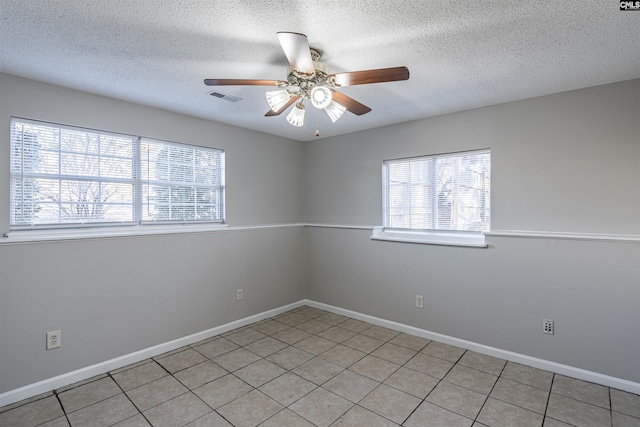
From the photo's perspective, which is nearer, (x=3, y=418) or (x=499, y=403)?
(x=3, y=418)

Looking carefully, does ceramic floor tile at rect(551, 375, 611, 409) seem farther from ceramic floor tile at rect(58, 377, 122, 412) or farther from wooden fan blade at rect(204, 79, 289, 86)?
ceramic floor tile at rect(58, 377, 122, 412)

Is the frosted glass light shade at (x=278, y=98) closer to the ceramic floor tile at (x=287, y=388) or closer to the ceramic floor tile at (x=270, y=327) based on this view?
the ceramic floor tile at (x=287, y=388)

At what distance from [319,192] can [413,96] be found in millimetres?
2003

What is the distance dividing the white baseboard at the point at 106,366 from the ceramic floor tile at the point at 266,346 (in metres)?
0.52

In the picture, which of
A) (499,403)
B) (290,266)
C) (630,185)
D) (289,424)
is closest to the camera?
(289,424)

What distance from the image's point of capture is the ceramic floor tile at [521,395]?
221 cm

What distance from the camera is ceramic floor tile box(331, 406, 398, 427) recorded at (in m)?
2.03

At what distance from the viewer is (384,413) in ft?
7.03

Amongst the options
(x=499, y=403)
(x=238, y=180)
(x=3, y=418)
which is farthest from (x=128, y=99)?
(x=499, y=403)

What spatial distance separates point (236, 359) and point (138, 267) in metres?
1.25

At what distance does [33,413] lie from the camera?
213 centimetres

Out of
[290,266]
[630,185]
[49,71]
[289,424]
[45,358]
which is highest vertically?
[49,71]

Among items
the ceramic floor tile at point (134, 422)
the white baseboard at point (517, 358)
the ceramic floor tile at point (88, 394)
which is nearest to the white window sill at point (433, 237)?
the white baseboard at point (517, 358)

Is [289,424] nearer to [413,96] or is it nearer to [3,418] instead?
[3,418]
